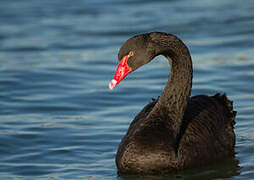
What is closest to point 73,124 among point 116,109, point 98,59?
point 116,109

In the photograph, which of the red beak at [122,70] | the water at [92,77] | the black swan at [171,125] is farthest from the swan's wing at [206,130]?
the red beak at [122,70]

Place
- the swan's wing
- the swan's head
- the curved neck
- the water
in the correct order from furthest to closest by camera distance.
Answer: the water, the curved neck, the swan's wing, the swan's head

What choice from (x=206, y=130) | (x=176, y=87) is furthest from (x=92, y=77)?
(x=206, y=130)

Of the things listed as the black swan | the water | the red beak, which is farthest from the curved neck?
the water

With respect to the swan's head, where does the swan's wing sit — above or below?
below

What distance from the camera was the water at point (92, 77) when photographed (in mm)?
8453

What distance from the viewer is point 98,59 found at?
13.7m

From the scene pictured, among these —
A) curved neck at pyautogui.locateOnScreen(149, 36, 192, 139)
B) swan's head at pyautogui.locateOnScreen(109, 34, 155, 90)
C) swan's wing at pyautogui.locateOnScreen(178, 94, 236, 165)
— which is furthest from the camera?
curved neck at pyautogui.locateOnScreen(149, 36, 192, 139)

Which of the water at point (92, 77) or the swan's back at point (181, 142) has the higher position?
the water at point (92, 77)

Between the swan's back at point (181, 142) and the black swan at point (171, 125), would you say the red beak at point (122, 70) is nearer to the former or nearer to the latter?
the black swan at point (171, 125)

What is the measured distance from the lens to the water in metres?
8.45

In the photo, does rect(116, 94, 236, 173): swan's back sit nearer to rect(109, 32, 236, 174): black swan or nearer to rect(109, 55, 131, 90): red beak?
rect(109, 32, 236, 174): black swan

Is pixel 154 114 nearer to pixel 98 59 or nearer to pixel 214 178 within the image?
pixel 214 178

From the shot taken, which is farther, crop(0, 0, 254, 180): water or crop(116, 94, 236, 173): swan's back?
crop(0, 0, 254, 180): water
